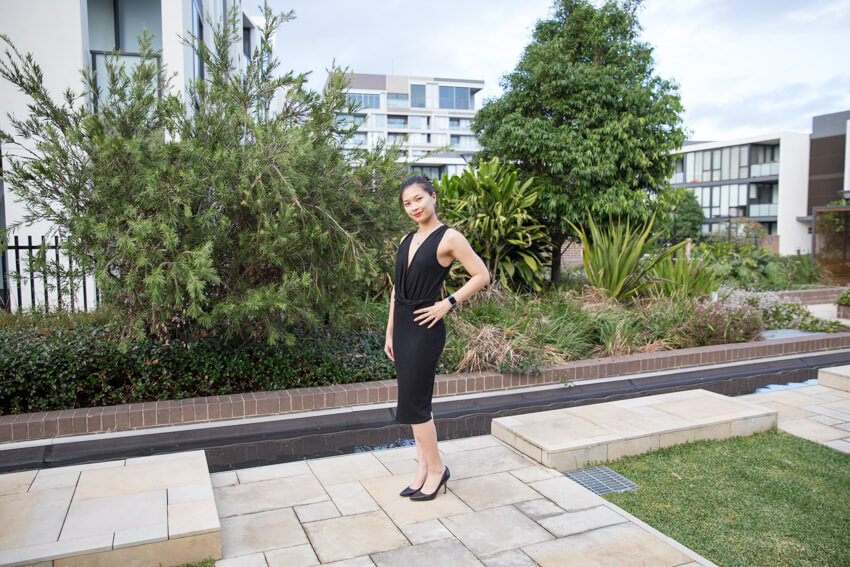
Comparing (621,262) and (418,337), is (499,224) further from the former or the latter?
(418,337)

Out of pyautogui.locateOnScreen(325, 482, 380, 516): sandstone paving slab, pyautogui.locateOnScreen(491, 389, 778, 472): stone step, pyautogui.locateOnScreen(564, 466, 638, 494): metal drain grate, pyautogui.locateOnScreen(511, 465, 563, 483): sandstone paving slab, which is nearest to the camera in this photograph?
pyautogui.locateOnScreen(325, 482, 380, 516): sandstone paving slab

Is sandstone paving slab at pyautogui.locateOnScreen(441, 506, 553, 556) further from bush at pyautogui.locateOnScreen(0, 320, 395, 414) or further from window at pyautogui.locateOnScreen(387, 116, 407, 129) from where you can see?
window at pyautogui.locateOnScreen(387, 116, 407, 129)

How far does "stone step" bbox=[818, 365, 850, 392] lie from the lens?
627 centimetres

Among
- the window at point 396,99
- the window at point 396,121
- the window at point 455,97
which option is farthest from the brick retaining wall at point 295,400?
the window at point 455,97

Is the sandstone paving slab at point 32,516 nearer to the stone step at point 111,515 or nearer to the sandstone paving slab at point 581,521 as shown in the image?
the stone step at point 111,515

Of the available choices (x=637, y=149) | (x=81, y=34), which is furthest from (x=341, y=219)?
(x=81, y=34)

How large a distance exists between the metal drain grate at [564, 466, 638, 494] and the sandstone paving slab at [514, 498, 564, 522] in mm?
420

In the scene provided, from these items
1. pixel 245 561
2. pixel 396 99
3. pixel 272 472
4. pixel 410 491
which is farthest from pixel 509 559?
pixel 396 99

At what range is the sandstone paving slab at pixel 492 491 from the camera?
3.46m

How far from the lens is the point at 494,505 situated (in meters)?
3.40

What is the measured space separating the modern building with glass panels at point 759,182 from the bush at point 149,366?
3966 centimetres

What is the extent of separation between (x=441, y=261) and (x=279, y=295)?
1878 millimetres

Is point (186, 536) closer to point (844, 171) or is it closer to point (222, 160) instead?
point (222, 160)

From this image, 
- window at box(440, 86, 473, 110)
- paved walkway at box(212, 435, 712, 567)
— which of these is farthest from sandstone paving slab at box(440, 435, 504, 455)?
window at box(440, 86, 473, 110)
